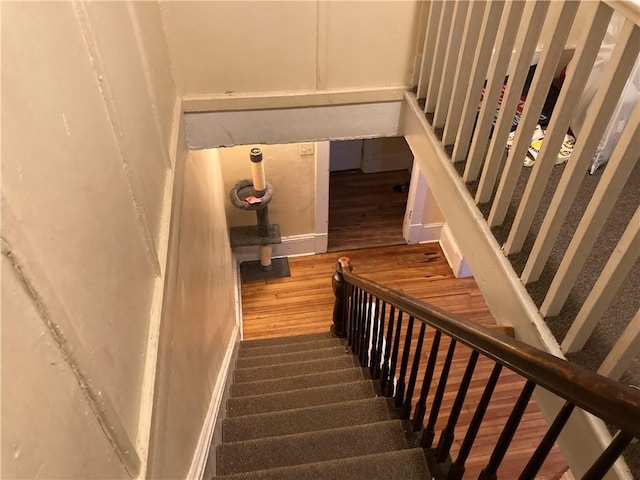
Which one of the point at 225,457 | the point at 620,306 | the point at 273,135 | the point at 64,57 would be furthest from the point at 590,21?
the point at 225,457

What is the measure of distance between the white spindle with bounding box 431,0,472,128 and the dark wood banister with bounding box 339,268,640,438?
1188mm

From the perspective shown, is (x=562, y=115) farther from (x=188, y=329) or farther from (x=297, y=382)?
(x=297, y=382)

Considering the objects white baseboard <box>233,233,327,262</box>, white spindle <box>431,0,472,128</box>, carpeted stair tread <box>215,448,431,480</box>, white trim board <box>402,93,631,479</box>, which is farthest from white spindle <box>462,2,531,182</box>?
white baseboard <box>233,233,327,262</box>

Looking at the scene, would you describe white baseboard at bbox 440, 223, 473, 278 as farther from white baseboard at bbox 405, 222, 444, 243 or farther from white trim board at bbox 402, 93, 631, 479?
white trim board at bbox 402, 93, 631, 479

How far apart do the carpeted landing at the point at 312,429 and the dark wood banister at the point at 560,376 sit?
32.4 inches

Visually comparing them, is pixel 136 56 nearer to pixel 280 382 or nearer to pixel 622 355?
pixel 622 355

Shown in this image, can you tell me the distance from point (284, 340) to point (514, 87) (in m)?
2.96

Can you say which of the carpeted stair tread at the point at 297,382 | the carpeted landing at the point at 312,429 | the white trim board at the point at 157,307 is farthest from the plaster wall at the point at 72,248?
the carpeted stair tread at the point at 297,382

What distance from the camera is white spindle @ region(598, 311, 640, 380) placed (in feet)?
3.35

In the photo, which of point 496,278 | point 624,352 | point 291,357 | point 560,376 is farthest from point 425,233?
point 560,376

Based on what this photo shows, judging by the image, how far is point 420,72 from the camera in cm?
243

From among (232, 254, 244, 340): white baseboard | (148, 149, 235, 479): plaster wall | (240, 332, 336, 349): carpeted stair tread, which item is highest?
(148, 149, 235, 479): plaster wall

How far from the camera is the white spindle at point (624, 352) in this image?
1021 mm

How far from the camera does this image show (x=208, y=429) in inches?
79.0
